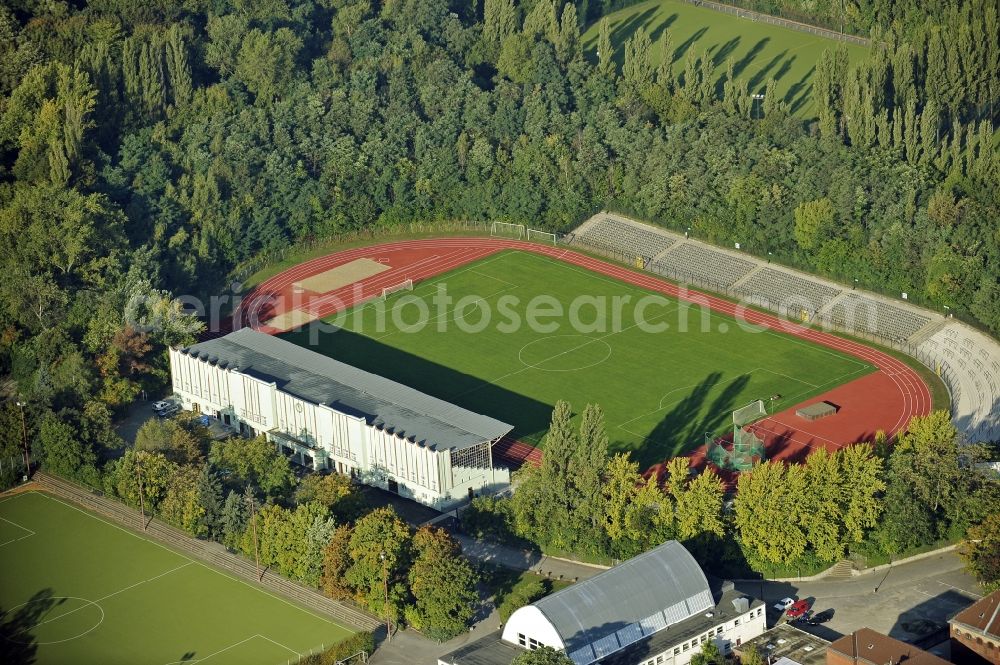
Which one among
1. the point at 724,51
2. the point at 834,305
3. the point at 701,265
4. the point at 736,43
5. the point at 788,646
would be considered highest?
the point at 736,43

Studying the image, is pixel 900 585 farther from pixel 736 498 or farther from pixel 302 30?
pixel 302 30

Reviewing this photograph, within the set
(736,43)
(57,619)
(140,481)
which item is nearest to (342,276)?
(140,481)

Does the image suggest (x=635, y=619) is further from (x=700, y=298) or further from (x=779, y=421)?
(x=700, y=298)

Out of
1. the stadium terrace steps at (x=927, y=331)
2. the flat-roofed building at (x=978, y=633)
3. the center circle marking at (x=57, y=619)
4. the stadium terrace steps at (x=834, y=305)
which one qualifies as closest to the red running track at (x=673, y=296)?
the stadium terrace steps at (x=834, y=305)

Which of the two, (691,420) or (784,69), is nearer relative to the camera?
(691,420)

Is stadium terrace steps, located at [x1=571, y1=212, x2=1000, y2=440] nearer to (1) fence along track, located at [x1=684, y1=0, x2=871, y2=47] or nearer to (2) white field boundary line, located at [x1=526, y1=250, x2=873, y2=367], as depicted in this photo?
(2) white field boundary line, located at [x1=526, y1=250, x2=873, y2=367]

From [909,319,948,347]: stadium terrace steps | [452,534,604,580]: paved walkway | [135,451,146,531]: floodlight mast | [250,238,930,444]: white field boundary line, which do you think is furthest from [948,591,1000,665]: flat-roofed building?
[135,451,146,531]: floodlight mast
